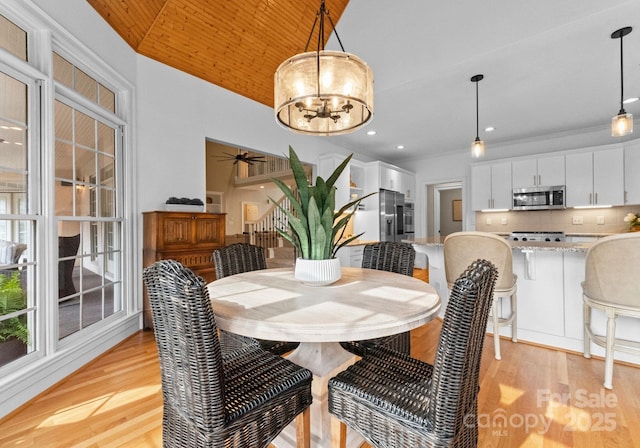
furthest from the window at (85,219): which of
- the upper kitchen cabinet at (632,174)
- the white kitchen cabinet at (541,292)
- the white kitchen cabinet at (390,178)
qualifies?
the upper kitchen cabinet at (632,174)

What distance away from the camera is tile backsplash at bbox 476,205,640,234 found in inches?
185

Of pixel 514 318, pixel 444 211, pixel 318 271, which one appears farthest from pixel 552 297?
pixel 444 211

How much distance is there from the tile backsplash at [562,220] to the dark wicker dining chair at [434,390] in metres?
5.49

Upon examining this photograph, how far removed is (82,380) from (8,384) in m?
0.45

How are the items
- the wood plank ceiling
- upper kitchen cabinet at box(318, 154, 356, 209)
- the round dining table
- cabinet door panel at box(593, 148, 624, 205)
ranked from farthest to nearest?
upper kitchen cabinet at box(318, 154, 356, 209) → cabinet door panel at box(593, 148, 624, 205) → the wood plank ceiling → the round dining table

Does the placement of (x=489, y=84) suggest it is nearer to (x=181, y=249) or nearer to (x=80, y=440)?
(x=181, y=249)

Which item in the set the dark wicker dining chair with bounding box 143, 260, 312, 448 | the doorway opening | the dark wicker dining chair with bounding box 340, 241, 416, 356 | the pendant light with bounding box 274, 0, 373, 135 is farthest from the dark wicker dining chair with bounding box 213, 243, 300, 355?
the doorway opening

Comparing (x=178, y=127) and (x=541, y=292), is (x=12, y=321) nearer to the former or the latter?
(x=178, y=127)

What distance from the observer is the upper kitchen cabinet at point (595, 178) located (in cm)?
446

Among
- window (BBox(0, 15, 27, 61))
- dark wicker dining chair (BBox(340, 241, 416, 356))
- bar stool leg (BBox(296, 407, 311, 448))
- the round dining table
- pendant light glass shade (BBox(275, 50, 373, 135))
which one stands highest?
window (BBox(0, 15, 27, 61))

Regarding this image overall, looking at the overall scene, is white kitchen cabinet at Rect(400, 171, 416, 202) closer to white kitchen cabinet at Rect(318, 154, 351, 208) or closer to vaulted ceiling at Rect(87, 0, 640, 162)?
white kitchen cabinet at Rect(318, 154, 351, 208)

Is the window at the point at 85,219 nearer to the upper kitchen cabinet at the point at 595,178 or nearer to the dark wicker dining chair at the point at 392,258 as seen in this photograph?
the dark wicker dining chair at the point at 392,258

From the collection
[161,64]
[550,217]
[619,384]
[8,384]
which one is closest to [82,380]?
[8,384]

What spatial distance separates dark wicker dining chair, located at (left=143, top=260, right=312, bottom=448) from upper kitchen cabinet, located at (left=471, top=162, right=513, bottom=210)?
18.6 feet
